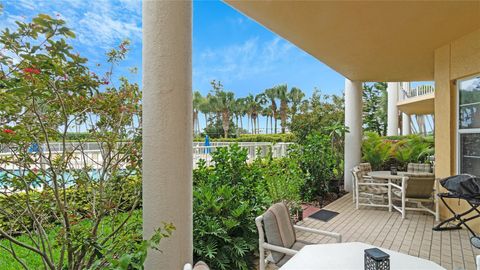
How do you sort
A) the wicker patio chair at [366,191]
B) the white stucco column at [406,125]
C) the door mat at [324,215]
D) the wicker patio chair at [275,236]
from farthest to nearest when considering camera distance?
the white stucco column at [406,125]
the wicker patio chair at [366,191]
the door mat at [324,215]
the wicker patio chair at [275,236]

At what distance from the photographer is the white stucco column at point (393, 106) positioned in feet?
47.0

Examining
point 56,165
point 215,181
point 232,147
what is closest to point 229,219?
point 215,181

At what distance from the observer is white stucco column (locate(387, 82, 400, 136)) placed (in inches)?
564

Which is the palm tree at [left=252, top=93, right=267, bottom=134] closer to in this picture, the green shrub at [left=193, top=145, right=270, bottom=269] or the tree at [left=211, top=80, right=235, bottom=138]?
the tree at [left=211, top=80, right=235, bottom=138]

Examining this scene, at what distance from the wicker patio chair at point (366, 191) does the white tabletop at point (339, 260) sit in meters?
4.19

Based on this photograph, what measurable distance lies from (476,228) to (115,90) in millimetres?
6088

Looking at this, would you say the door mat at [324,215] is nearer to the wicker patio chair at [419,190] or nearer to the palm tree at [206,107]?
the wicker patio chair at [419,190]

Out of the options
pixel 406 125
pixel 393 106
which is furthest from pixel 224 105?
pixel 393 106

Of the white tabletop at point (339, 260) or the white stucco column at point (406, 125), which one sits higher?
the white stucco column at point (406, 125)

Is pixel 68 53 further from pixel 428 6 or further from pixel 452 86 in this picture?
pixel 452 86

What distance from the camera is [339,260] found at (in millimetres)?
2135

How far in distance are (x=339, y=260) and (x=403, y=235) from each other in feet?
10.7

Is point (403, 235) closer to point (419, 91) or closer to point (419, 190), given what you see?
point (419, 190)

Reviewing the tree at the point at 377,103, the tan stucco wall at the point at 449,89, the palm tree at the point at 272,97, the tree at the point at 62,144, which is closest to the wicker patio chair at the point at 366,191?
the tan stucco wall at the point at 449,89
